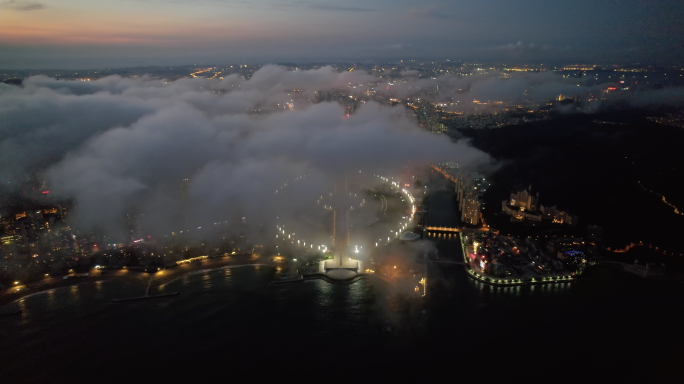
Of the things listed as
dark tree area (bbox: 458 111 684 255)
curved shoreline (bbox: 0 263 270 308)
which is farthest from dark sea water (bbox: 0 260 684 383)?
dark tree area (bbox: 458 111 684 255)

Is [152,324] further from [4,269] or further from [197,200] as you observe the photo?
[197,200]

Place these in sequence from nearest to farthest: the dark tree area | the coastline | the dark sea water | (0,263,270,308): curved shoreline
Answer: the dark sea water, (0,263,270,308): curved shoreline, the coastline, the dark tree area

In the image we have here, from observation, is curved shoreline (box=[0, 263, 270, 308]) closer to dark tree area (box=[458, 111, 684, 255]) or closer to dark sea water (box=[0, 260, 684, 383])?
dark sea water (box=[0, 260, 684, 383])

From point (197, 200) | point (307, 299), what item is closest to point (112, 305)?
point (307, 299)

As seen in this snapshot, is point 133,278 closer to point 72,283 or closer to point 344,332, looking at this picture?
point 72,283

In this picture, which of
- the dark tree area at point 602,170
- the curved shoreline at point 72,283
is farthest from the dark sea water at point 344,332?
the dark tree area at point 602,170

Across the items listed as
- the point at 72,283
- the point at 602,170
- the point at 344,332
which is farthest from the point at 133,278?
the point at 602,170

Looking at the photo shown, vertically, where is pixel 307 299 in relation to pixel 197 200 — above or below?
below

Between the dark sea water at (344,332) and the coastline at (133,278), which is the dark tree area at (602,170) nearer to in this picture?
the dark sea water at (344,332)
